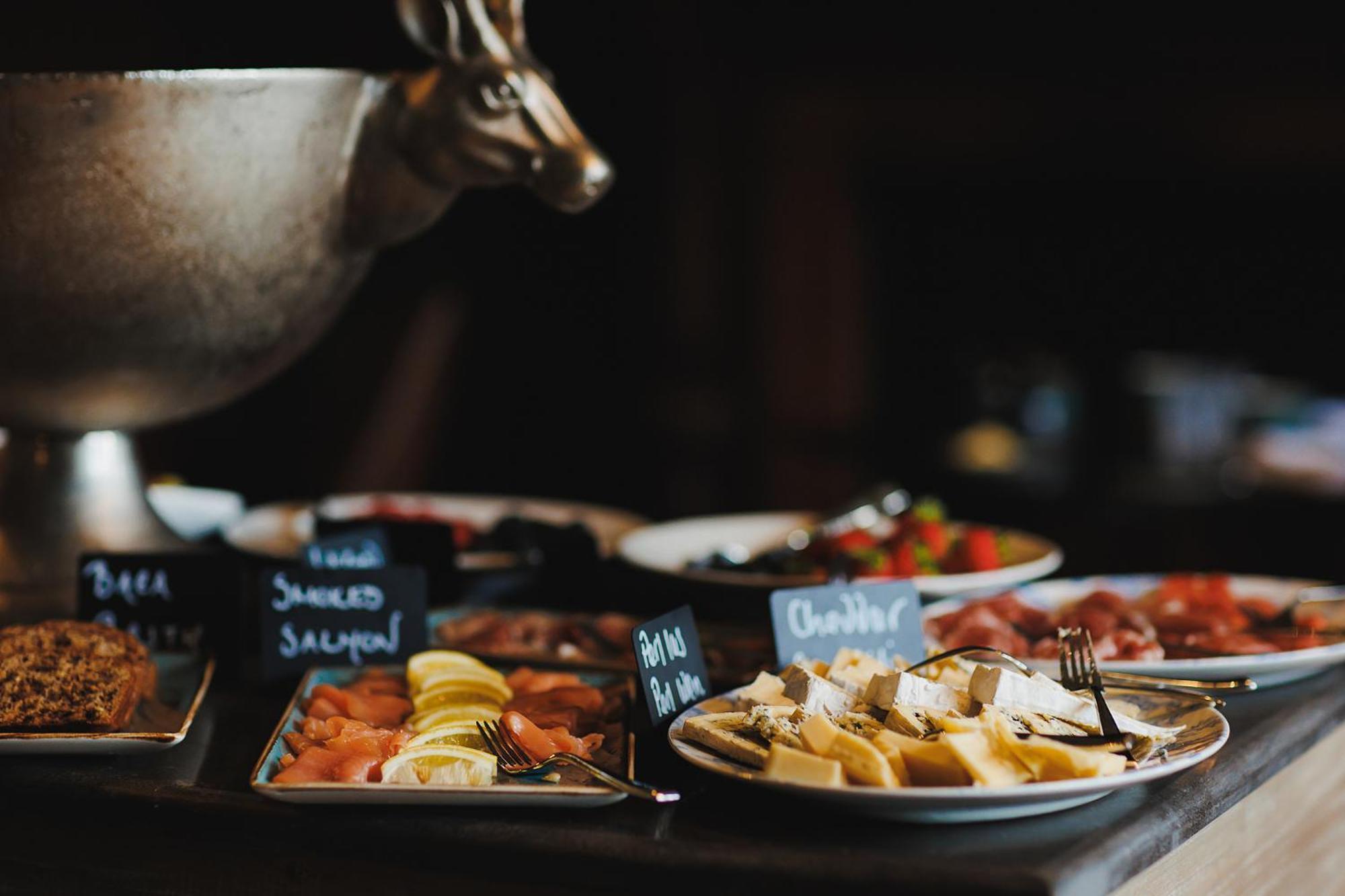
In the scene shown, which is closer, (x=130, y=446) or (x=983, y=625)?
(x=983, y=625)

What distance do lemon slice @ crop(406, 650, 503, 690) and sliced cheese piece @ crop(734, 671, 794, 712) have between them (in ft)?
0.76

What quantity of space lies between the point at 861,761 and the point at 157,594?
735 mm

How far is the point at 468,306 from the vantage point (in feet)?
16.9

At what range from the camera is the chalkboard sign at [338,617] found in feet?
4.07

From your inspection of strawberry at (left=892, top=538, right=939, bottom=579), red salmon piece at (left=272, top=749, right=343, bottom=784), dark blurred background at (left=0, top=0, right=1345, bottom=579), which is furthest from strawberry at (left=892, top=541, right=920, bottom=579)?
dark blurred background at (left=0, top=0, right=1345, bottom=579)

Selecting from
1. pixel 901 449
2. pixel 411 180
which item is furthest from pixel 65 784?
pixel 901 449

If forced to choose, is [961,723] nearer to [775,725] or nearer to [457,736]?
[775,725]

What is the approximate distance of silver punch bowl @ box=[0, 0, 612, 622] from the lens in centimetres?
119

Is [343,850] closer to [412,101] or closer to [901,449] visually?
[412,101]

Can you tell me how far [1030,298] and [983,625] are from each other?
3531mm

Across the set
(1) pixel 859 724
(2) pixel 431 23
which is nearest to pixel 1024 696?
(1) pixel 859 724

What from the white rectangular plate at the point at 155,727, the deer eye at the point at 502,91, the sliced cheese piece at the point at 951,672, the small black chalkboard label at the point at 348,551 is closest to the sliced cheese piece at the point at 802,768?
the sliced cheese piece at the point at 951,672

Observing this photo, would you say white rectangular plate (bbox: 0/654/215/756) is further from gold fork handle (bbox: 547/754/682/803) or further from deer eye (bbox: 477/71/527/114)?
deer eye (bbox: 477/71/527/114)

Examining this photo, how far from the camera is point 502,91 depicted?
52.7 inches
